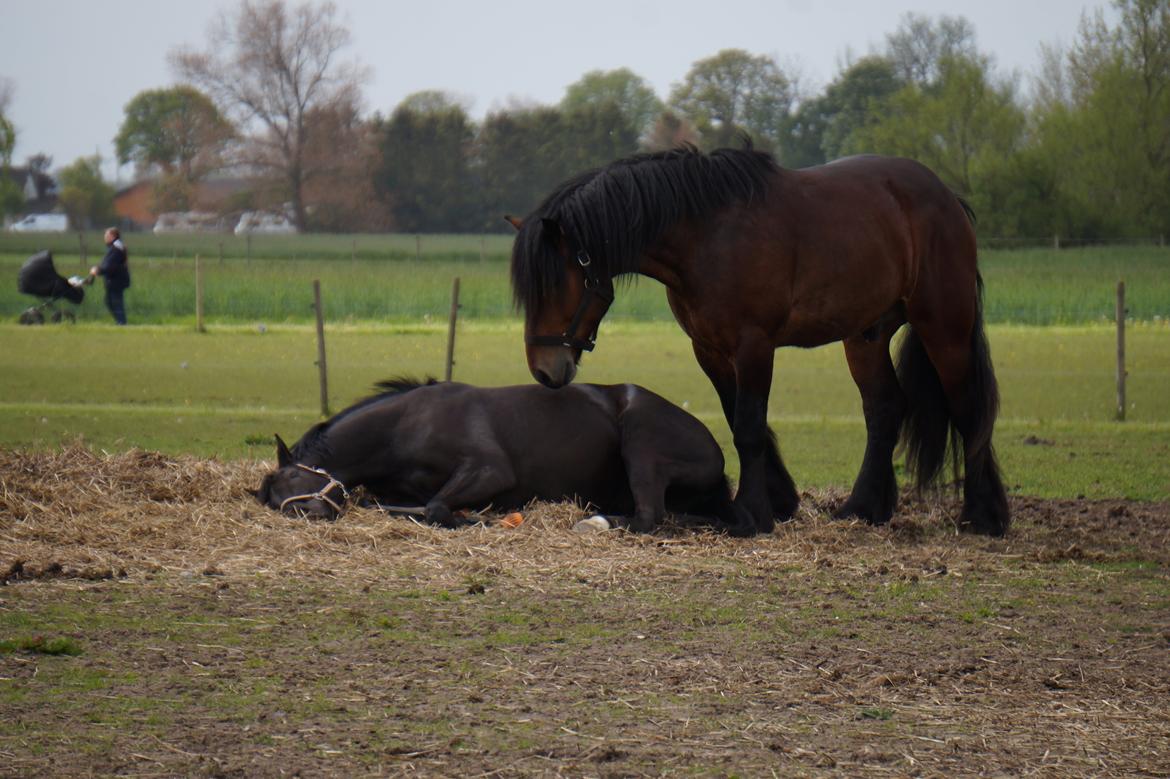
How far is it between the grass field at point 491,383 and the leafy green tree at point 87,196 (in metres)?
30.1

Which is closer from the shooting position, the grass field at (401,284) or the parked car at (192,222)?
the grass field at (401,284)

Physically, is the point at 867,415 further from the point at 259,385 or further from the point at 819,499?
the point at 259,385

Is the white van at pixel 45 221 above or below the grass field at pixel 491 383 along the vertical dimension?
above

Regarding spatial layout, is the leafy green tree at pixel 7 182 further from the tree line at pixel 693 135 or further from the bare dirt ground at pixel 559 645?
the bare dirt ground at pixel 559 645

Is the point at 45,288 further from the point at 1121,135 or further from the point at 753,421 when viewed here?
the point at 1121,135

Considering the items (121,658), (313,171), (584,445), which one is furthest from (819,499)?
(313,171)

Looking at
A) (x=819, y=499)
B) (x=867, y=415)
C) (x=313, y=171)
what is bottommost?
(x=819, y=499)

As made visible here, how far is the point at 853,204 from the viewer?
688cm

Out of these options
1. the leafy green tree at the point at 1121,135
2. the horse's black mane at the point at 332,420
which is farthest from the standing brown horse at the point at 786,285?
the leafy green tree at the point at 1121,135

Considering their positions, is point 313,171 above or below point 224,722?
above

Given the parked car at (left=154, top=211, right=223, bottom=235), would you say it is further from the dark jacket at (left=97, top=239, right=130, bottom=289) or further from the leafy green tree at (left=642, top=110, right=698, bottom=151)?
the dark jacket at (left=97, top=239, right=130, bottom=289)

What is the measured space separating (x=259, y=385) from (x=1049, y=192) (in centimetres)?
2303

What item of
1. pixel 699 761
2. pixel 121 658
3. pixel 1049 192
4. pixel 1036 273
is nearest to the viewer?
pixel 699 761

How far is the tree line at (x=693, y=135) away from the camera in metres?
31.7
